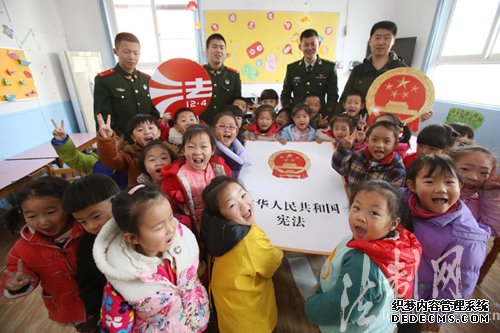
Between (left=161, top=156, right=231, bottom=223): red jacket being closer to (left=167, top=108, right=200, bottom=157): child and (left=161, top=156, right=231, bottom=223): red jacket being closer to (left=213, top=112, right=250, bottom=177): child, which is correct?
(left=213, top=112, right=250, bottom=177): child

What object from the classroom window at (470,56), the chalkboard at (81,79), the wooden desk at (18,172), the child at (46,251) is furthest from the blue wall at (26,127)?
the classroom window at (470,56)

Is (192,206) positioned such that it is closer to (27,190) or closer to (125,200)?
(125,200)

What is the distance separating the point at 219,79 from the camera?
2.68 m

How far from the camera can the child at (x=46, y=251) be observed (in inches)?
38.3

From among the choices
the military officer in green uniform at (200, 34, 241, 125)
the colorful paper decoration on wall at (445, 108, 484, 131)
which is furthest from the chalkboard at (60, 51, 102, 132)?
the colorful paper decoration on wall at (445, 108, 484, 131)

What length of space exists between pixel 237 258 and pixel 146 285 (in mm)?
421

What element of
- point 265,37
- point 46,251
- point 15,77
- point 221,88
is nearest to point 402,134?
point 221,88

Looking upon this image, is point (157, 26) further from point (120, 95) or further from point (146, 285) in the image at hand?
point (146, 285)

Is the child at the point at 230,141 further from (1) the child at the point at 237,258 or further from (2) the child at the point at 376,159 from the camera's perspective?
(2) the child at the point at 376,159

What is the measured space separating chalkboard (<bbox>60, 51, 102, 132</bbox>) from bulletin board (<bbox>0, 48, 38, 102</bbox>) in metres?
0.84

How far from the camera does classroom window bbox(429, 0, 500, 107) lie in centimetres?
360

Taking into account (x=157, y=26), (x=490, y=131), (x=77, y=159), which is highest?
(x=157, y=26)

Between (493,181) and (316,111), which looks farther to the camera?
(316,111)

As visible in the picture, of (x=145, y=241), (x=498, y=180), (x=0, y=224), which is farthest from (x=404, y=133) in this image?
(x=0, y=224)
